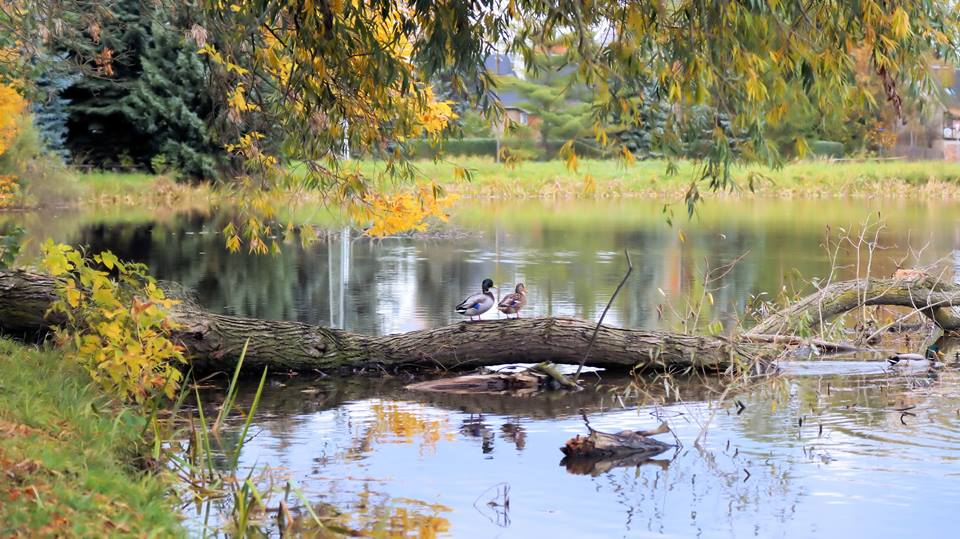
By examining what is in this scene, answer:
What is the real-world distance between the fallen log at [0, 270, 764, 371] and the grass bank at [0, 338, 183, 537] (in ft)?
8.10

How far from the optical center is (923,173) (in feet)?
176

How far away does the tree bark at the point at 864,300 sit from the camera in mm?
13773

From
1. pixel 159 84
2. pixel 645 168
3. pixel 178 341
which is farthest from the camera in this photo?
pixel 645 168

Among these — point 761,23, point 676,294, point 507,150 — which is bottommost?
point 676,294

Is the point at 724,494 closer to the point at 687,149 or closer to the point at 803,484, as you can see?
the point at 803,484

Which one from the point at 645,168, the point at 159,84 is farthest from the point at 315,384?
the point at 645,168

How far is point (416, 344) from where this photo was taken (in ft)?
40.1

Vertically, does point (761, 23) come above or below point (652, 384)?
above

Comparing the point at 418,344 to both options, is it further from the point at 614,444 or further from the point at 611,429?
the point at 614,444

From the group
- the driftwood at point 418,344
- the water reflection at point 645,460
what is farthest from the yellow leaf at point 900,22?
the driftwood at point 418,344

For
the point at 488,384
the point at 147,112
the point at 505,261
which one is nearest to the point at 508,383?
the point at 488,384

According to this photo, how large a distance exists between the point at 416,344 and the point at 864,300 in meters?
5.06

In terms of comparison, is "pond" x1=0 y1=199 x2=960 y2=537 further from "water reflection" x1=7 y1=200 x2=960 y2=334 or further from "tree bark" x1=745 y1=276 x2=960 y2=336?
"tree bark" x1=745 y1=276 x2=960 y2=336

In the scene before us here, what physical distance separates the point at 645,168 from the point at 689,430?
144 ft
